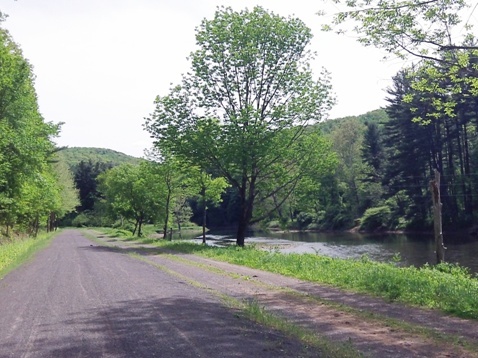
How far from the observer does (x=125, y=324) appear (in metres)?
7.80

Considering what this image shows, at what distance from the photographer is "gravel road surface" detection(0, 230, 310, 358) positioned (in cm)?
625

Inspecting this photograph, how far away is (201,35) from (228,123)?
216 inches

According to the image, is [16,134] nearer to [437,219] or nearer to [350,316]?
[437,219]

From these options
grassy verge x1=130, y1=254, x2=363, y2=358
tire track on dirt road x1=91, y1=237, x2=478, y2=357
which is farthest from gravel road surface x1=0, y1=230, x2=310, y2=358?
tire track on dirt road x1=91, y1=237, x2=478, y2=357

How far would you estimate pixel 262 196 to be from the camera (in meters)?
30.5

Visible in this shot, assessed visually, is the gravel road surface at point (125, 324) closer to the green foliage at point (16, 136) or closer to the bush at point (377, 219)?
the green foliage at point (16, 136)

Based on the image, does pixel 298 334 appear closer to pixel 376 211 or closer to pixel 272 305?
pixel 272 305

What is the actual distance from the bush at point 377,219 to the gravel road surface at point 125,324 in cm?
5040

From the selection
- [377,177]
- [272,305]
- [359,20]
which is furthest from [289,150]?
[377,177]

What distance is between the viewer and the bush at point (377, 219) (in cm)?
5900

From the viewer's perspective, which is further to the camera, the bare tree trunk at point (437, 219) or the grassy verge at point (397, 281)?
the bare tree trunk at point (437, 219)

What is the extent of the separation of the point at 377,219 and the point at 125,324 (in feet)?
186

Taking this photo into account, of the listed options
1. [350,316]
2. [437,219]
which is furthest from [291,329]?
[437,219]

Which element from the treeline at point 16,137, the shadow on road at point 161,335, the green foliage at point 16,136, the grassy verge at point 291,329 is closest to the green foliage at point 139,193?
the treeline at point 16,137
